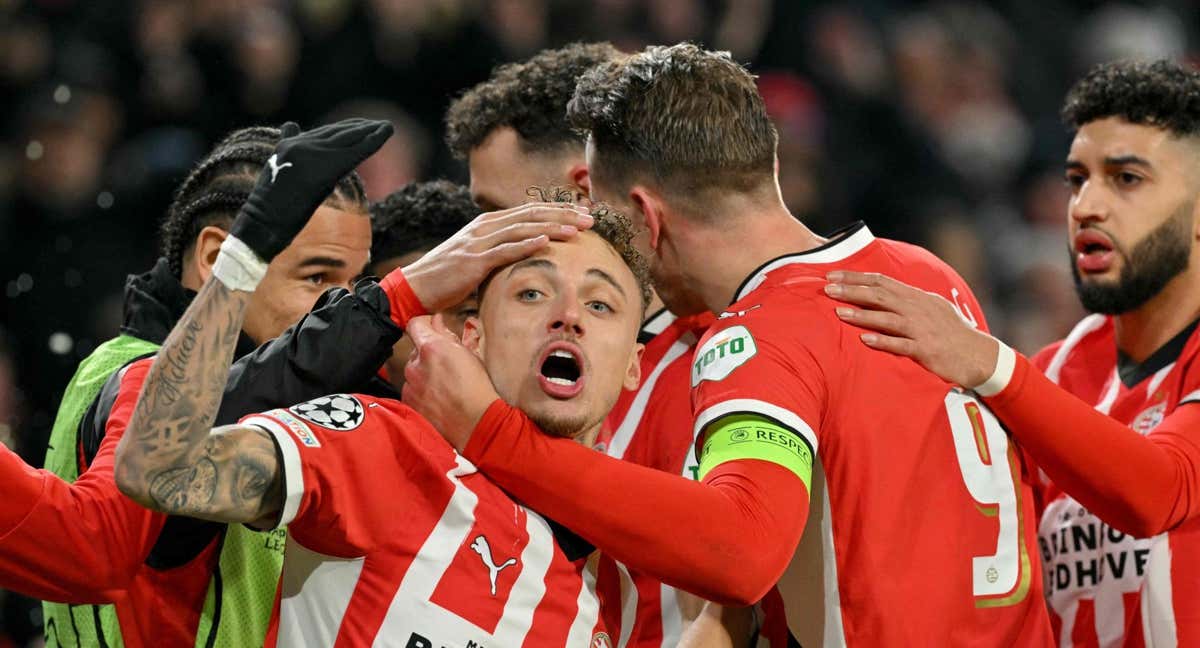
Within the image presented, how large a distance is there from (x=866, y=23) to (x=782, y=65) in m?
0.83

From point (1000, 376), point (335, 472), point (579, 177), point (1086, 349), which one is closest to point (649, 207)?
point (1000, 376)

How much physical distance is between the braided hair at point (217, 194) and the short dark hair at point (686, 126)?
664 millimetres

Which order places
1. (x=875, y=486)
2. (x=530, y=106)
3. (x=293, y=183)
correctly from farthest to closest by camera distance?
1. (x=530, y=106)
2. (x=875, y=486)
3. (x=293, y=183)

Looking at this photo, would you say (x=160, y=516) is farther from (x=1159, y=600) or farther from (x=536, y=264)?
(x=1159, y=600)

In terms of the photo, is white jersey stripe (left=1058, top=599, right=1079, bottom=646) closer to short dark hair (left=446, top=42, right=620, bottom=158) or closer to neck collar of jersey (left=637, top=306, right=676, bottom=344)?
neck collar of jersey (left=637, top=306, right=676, bottom=344)

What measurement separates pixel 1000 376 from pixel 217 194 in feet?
5.89

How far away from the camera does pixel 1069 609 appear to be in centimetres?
369

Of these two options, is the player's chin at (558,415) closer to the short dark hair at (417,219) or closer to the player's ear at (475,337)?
the player's ear at (475,337)

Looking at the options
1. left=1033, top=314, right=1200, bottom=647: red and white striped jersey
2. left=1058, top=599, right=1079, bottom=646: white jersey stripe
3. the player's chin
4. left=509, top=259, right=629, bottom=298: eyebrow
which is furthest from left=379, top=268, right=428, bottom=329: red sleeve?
left=1058, top=599, right=1079, bottom=646: white jersey stripe

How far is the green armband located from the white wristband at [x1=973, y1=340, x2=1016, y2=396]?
0.49 meters

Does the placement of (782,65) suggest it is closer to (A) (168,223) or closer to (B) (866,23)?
(B) (866,23)

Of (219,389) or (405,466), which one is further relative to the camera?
(405,466)

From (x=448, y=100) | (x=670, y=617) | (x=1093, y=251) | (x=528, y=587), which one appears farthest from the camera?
(x=448, y=100)

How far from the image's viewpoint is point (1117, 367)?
3.95m
